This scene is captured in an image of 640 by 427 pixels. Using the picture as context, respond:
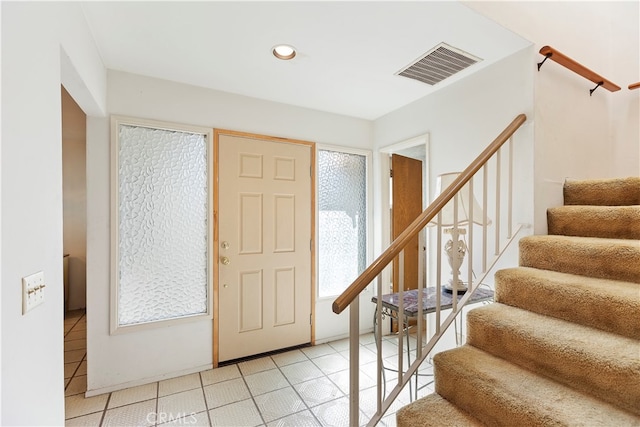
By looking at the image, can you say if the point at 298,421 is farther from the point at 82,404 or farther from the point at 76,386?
the point at 76,386

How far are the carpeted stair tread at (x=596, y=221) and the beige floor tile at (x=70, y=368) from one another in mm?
3801

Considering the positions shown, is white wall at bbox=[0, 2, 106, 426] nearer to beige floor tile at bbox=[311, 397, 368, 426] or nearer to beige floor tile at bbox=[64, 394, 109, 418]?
beige floor tile at bbox=[64, 394, 109, 418]

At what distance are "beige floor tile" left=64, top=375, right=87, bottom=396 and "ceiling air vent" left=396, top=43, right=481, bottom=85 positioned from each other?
341 centimetres

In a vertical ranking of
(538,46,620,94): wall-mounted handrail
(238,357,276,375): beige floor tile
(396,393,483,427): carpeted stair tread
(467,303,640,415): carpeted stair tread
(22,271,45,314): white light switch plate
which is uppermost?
(538,46,620,94): wall-mounted handrail

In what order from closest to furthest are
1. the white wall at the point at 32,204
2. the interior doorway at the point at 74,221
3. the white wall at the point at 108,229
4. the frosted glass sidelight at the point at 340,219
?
the white wall at the point at 32,204 → the white wall at the point at 108,229 → the frosted glass sidelight at the point at 340,219 → the interior doorway at the point at 74,221

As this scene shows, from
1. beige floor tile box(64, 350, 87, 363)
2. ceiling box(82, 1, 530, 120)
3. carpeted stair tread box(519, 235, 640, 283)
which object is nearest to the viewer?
carpeted stair tread box(519, 235, 640, 283)

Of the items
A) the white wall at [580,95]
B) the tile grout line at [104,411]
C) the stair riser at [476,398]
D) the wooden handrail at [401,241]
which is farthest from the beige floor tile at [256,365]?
the white wall at [580,95]

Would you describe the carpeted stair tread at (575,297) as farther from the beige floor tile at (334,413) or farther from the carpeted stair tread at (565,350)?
the beige floor tile at (334,413)

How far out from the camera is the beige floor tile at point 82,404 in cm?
195

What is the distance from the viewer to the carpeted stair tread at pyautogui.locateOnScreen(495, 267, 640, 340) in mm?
1259

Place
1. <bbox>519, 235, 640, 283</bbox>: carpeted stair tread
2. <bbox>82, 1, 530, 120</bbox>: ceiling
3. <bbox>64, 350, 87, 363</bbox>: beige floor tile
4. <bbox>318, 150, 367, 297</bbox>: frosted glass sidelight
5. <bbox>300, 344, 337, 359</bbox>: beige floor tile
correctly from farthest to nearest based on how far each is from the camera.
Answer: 1. <bbox>318, 150, 367, 297</bbox>: frosted glass sidelight
2. <bbox>300, 344, 337, 359</bbox>: beige floor tile
3. <bbox>64, 350, 87, 363</bbox>: beige floor tile
4. <bbox>82, 1, 530, 120</bbox>: ceiling
5. <bbox>519, 235, 640, 283</bbox>: carpeted stair tread

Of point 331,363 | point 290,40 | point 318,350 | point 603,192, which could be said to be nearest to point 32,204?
point 290,40

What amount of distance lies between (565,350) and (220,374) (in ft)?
7.64

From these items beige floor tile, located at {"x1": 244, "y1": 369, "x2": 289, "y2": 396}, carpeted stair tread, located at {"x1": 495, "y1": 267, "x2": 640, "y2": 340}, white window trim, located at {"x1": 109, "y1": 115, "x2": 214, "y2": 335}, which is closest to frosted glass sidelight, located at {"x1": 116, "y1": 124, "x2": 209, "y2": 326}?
white window trim, located at {"x1": 109, "y1": 115, "x2": 214, "y2": 335}
